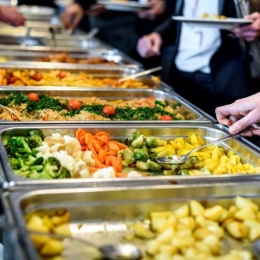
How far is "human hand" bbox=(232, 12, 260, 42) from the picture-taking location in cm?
334

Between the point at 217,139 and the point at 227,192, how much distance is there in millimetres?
653

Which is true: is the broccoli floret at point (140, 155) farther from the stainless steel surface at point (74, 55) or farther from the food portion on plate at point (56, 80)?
the stainless steel surface at point (74, 55)

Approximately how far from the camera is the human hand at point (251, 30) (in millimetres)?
3342

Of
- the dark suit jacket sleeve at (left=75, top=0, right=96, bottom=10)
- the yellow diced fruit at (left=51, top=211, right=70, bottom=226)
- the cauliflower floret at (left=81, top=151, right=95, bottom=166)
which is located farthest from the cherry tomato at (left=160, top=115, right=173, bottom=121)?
the dark suit jacket sleeve at (left=75, top=0, right=96, bottom=10)

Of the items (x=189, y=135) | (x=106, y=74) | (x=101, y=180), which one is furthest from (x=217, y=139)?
(x=106, y=74)

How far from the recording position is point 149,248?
1576 mm

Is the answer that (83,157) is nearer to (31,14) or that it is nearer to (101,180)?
(101,180)

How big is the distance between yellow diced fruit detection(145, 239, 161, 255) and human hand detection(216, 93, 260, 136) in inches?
37.5

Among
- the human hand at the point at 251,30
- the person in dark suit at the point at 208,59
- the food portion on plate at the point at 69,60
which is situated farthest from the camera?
the food portion on plate at the point at 69,60

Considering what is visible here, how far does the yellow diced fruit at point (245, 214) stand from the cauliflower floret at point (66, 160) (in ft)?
2.32

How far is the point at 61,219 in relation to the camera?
5.49 ft

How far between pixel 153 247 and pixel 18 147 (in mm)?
895

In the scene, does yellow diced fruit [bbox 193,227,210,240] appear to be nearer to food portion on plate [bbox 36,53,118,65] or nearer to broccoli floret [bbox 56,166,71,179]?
broccoli floret [bbox 56,166,71,179]

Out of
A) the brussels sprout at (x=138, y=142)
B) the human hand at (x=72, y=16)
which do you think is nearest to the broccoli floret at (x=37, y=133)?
the brussels sprout at (x=138, y=142)
